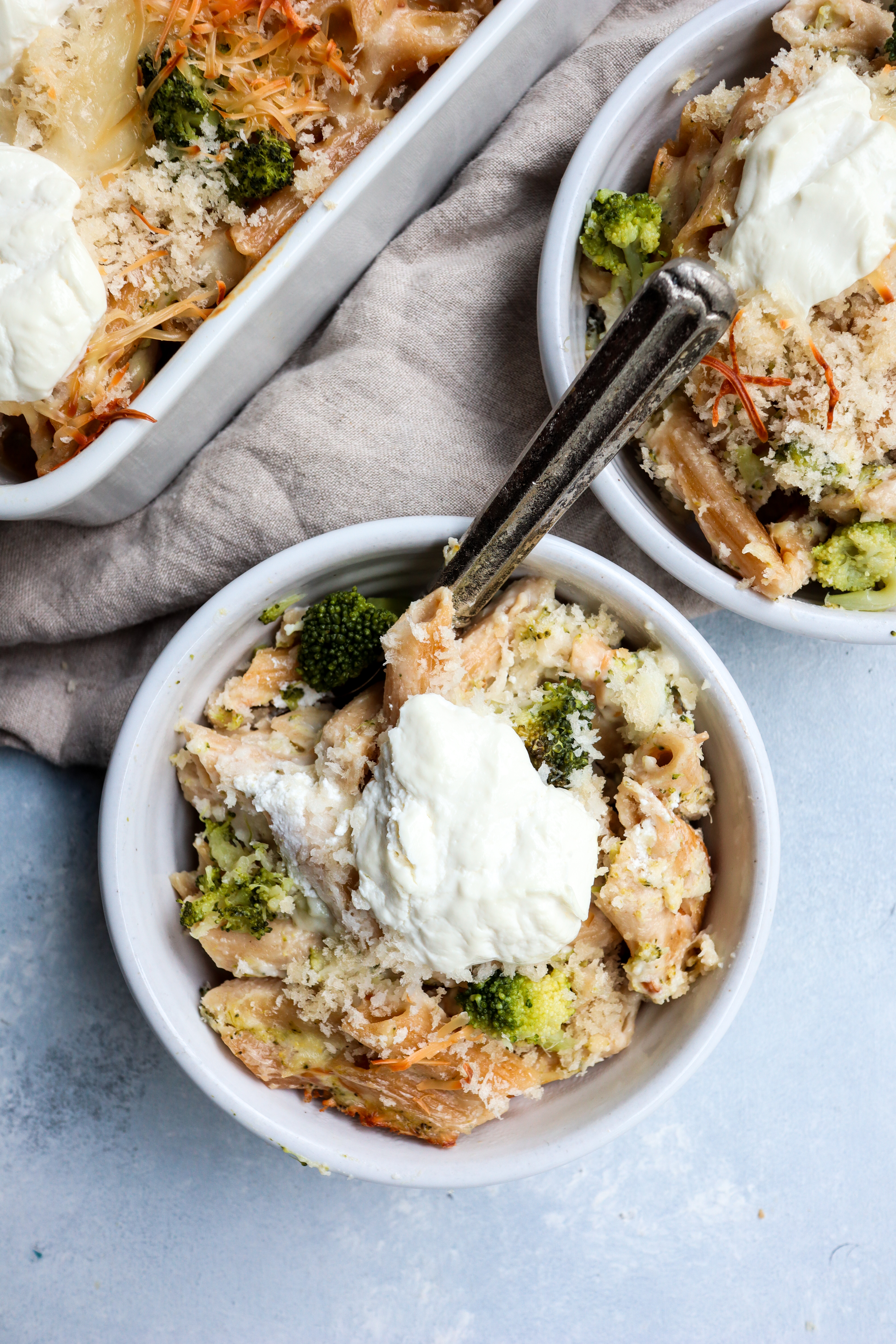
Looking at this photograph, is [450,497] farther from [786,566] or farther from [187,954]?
[187,954]

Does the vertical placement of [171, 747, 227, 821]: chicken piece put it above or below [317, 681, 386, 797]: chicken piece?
below

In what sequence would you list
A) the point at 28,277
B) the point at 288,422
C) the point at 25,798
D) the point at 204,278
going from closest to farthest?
the point at 28,277 < the point at 204,278 < the point at 288,422 < the point at 25,798

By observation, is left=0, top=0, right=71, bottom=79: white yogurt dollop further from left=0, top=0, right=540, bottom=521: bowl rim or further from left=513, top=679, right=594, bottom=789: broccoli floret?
left=513, top=679, right=594, bottom=789: broccoli floret

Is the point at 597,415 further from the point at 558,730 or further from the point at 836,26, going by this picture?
the point at 836,26

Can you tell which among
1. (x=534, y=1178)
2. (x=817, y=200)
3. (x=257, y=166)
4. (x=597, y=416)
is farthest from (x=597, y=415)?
(x=534, y=1178)

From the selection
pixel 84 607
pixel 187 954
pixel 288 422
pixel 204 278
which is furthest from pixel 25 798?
pixel 204 278

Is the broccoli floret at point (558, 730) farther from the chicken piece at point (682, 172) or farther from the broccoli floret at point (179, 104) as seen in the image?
the broccoli floret at point (179, 104)

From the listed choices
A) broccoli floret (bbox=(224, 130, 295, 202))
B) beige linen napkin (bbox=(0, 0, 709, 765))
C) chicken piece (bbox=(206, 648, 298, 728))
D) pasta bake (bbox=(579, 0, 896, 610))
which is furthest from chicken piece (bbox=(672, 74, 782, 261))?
chicken piece (bbox=(206, 648, 298, 728))

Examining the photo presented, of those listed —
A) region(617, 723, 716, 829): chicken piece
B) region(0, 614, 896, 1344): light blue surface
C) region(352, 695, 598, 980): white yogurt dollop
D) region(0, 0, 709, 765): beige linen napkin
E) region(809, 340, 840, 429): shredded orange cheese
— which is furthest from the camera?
region(0, 614, 896, 1344): light blue surface
